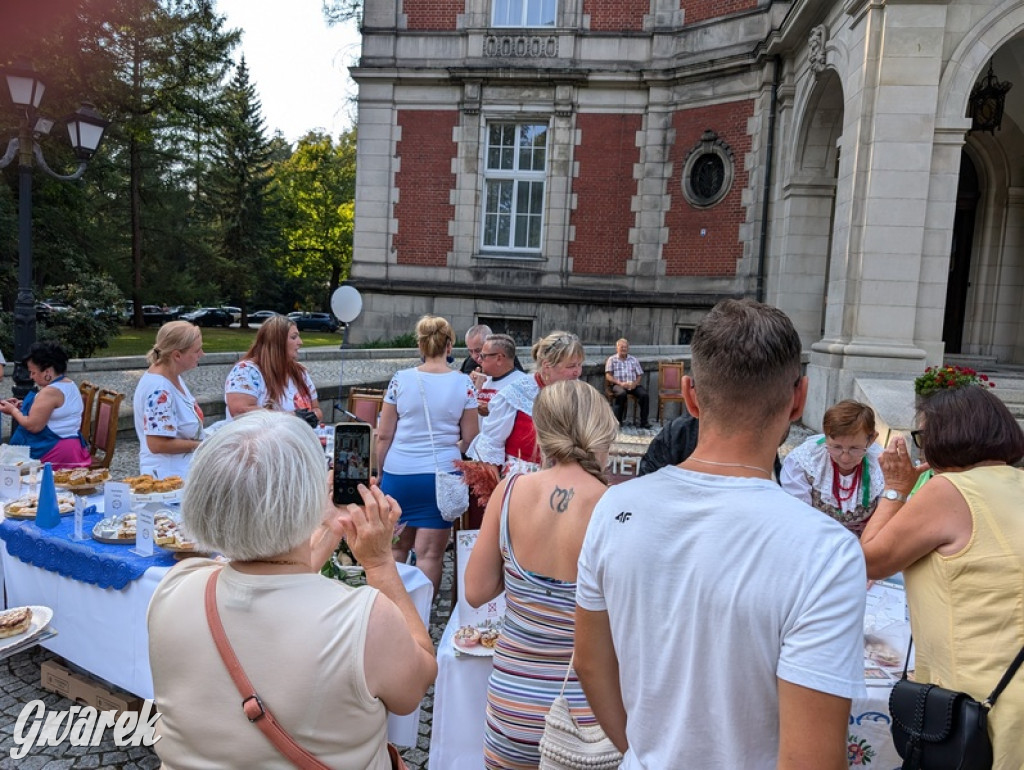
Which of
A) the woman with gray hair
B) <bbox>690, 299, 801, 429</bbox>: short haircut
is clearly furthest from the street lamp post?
<bbox>690, 299, 801, 429</bbox>: short haircut

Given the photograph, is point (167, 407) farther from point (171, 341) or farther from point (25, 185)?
point (25, 185)

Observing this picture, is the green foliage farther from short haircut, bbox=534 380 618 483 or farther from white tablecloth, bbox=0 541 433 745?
short haircut, bbox=534 380 618 483

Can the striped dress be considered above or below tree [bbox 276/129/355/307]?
below

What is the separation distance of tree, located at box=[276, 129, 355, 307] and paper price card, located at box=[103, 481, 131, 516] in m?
42.0

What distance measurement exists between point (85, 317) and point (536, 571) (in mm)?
15546

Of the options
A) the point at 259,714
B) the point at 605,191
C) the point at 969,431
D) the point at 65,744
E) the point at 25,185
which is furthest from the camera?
the point at 605,191

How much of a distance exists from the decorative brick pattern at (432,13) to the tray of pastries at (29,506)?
52.0 feet

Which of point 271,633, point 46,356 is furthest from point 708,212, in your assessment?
point 271,633

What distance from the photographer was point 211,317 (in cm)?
4341

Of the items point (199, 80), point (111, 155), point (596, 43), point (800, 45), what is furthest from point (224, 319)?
point (800, 45)

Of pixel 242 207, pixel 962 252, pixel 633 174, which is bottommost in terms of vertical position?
pixel 962 252

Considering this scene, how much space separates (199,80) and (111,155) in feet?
27.4

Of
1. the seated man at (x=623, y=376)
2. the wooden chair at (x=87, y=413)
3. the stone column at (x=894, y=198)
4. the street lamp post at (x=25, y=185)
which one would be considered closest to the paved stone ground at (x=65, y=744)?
the wooden chair at (x=87, y=413)

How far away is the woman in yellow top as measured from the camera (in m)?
1.74
